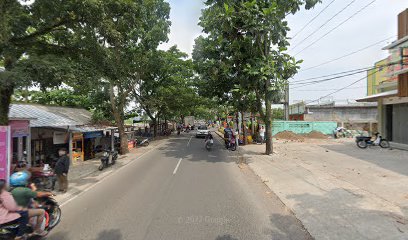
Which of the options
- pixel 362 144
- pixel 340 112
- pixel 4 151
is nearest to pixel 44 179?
pixel 4 151

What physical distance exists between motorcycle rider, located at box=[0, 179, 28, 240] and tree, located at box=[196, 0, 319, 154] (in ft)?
40.3

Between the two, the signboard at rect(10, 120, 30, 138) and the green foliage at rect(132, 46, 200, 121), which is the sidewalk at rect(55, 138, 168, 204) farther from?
the green foliage at rect(132, 46, 200, 121)

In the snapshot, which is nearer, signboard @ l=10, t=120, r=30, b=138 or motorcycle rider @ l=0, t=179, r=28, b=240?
motorcycle rider @ l=0, t=179, r=28, b=240

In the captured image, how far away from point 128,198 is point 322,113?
126 ft

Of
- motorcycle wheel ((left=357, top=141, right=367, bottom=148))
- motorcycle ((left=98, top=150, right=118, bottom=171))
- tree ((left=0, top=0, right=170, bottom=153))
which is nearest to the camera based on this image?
tree ((left=0, top=0, right=170, bottom=153))

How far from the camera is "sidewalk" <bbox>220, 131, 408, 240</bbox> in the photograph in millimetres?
6164

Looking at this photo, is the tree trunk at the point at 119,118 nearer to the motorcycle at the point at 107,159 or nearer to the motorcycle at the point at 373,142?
the motorcycle at the point at 107,159

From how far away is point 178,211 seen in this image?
751 cm

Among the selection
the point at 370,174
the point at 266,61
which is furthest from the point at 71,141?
the point at 370,174

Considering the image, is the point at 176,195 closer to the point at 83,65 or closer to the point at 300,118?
the point at 83,65

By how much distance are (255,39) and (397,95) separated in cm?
954

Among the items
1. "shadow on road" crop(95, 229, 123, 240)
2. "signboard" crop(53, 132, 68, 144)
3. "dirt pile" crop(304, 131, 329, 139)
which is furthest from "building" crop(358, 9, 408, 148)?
"signboard" crop(53, 132, 68, 144)

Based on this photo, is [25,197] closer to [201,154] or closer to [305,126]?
[201,154]

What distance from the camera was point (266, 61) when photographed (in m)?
16.5
